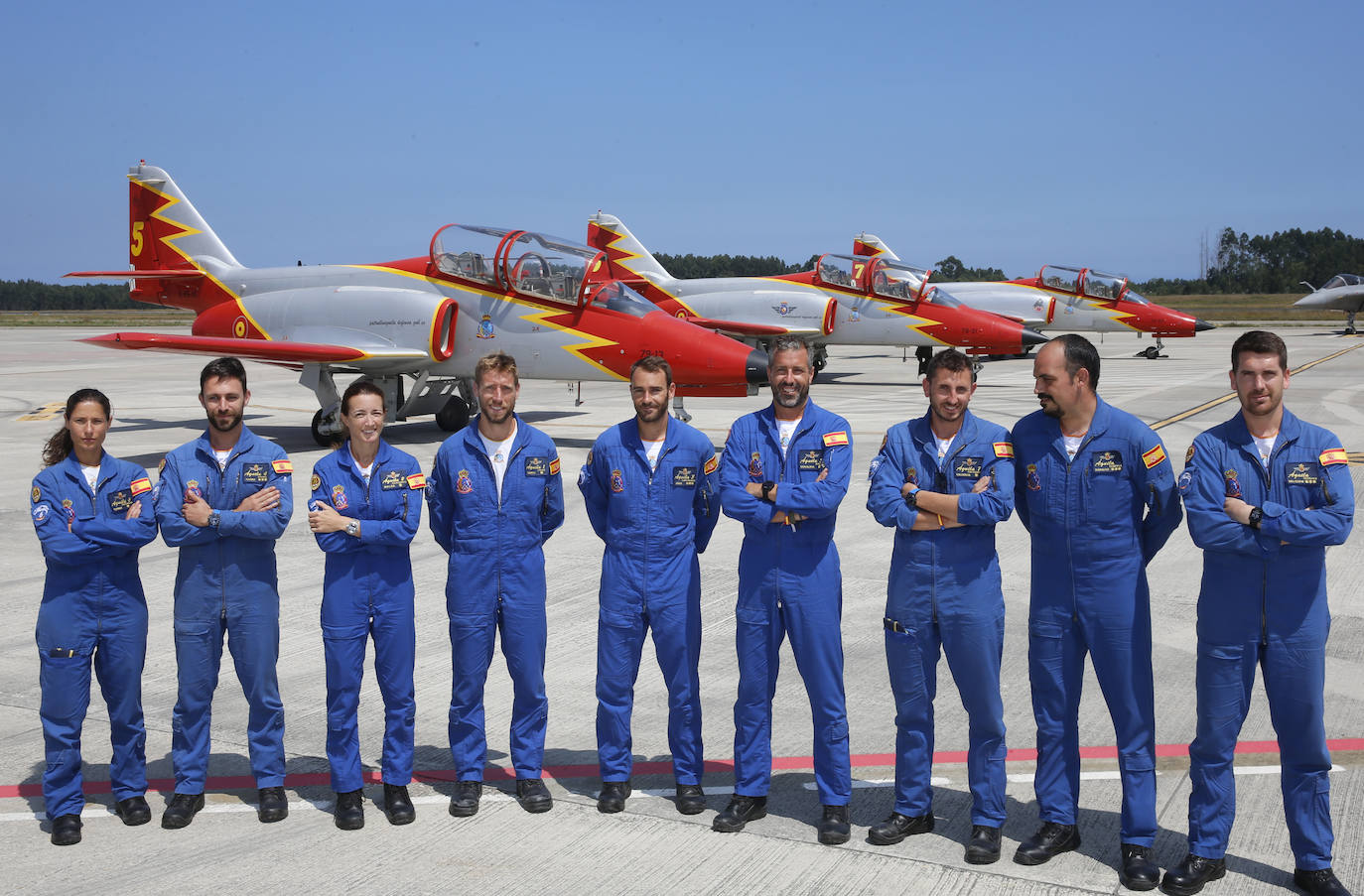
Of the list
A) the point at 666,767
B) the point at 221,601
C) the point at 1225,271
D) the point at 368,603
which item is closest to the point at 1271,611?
the point at 666,767

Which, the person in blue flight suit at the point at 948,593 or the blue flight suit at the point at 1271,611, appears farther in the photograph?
the person in blue flight suit at the point at 948,593

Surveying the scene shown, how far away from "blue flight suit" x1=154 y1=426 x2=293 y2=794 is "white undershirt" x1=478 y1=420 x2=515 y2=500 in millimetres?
846

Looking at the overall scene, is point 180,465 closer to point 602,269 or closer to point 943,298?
point 602,269

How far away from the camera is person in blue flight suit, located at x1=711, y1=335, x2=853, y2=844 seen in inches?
175

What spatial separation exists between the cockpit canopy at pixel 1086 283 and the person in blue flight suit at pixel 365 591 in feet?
104

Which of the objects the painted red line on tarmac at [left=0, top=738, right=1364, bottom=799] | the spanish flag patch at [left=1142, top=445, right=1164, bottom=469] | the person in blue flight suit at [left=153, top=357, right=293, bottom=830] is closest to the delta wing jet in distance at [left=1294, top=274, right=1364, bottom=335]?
Result: the painted red line on tarmac at [left=0, top=738, right=1364, bottom=799]

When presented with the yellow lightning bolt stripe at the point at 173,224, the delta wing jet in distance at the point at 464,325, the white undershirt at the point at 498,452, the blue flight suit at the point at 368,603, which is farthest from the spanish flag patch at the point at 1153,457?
the yellow lightning bolt stripe at the point at 173,224

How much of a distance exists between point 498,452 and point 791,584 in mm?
1385

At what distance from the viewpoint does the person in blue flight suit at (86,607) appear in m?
4.40

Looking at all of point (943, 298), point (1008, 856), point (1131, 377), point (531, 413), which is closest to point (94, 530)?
point (1008, 856)

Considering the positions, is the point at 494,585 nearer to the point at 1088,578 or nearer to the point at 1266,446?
the point at 1088,578

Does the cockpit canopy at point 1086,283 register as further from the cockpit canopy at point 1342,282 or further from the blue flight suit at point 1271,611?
the blue flight suit at point 1271,611

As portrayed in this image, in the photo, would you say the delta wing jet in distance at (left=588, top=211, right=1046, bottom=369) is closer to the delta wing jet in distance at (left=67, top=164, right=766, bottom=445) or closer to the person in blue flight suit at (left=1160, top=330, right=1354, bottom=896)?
the delta wing jet in distance at (left=67, top=164, right=766, bottom=445)

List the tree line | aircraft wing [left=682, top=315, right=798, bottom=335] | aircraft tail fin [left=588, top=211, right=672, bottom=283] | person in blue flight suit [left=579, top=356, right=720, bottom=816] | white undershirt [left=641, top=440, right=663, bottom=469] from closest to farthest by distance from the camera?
person in blue flight suit [left=579, top=356, right=720, bottom=816]
white undershirt [left=641, top=440, right=663, bottom=469]
aircraft wing [left=682, top=315, right=798, bottom=335]
aircraft tail fin [left=588, top=211, right=672, bottom=283]
the tree line
